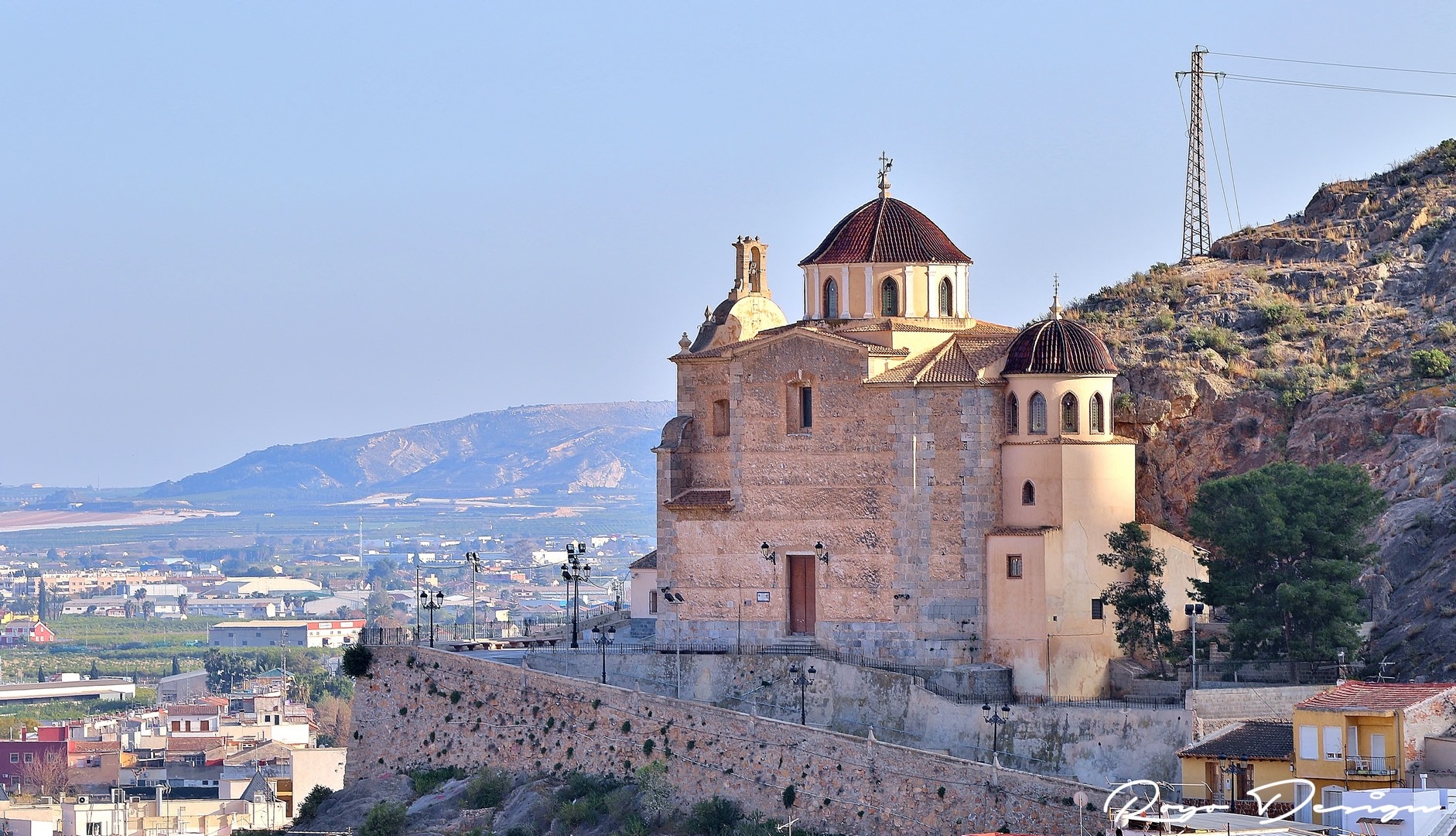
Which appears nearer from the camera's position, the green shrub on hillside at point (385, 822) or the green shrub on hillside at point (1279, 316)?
the green shrub on hillside at point (385, 822)

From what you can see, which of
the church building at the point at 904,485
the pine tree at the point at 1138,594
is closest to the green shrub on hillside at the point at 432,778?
the church building at the point at 904,485

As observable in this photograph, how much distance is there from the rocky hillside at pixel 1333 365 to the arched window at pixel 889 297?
298 inches

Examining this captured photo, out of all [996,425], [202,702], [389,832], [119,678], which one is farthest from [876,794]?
[119,678]

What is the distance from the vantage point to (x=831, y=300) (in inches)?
2334

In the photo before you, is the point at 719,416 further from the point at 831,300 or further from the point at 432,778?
the point at 432,778

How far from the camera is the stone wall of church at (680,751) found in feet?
153

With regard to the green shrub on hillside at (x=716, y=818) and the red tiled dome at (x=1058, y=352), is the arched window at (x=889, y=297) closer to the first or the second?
the red tiled dome at (x=1058, y=352)

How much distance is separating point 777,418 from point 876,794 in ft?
37.5

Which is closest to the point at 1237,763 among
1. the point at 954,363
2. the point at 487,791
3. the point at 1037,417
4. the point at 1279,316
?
the point at 1037,417

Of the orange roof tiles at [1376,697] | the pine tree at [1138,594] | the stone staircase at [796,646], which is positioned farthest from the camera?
the stone staircase at [796,646]

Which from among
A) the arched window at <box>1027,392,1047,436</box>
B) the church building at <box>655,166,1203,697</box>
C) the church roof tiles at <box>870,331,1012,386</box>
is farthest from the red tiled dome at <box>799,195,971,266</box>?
the arched window at <box>1027,392,1047,436</box>

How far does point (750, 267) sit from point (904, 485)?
505 inches

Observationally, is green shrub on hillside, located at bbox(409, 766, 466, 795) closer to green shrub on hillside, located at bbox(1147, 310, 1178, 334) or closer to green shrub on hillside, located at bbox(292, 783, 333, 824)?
green shrub on hillside, located at bbox(292, 783, 333, 824)

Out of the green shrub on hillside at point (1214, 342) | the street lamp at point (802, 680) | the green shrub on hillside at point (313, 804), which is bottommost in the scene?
the green shrub on hillside at point (313, 804)
